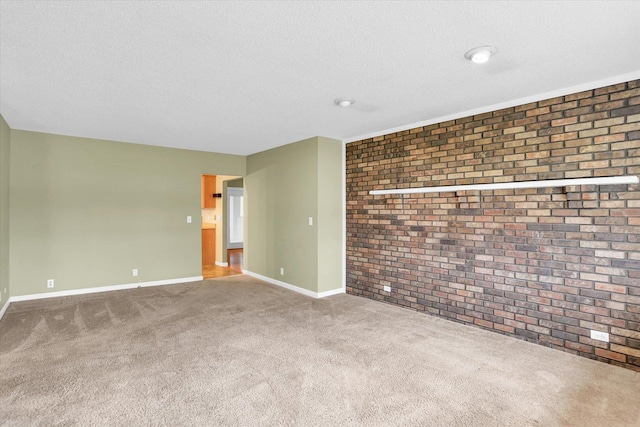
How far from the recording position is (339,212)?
17.5 ft

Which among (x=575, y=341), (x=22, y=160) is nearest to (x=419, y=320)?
(x=575, y=341)

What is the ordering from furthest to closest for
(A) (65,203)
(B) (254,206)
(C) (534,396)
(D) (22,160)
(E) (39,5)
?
(B) (254,206), (A) (65,203), (D) (22,160), (C) (534,396), (E) (39,5)

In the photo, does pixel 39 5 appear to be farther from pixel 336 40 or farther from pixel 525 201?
pixel 525 201

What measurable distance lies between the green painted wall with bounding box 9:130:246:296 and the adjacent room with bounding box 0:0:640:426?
32 mm

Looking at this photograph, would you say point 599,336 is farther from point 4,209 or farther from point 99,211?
point 4,209

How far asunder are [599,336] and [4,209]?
6.64m

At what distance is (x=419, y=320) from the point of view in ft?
13.0

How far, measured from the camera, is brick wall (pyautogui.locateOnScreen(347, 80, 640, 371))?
9.23ft

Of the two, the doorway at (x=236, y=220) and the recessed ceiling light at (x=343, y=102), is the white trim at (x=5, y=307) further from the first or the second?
the doorway at (x=236, y=220)

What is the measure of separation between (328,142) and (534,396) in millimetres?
3885

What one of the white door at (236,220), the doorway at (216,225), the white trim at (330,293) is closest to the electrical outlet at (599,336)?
the white trim at (330,293)

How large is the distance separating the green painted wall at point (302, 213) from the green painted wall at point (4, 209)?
3501mm

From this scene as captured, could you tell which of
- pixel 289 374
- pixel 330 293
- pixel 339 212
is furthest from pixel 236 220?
pixel 289 374

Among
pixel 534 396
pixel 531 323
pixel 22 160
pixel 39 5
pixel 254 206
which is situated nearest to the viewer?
pixel 39 5
